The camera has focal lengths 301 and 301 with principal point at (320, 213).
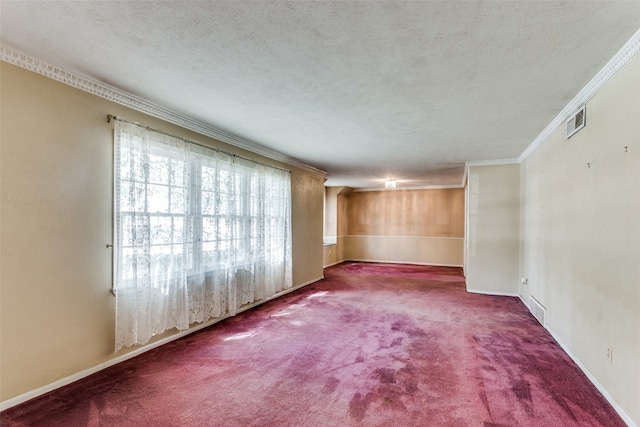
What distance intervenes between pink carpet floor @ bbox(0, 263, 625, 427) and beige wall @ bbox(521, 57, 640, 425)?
0.96 ft

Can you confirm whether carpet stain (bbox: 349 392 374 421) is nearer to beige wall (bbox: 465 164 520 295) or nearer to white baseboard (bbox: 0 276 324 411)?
white baseboard (bbox: 0 276 324 411)

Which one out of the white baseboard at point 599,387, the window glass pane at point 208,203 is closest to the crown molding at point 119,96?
the window glass pane at point 208,203

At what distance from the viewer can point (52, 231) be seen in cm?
223

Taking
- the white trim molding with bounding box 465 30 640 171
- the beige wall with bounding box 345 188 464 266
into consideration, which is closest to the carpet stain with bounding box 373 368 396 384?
the white trim molding with bounding box 465 30 640 171

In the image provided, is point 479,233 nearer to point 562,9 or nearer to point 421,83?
point 421,83

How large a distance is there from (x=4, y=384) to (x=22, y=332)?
323mm

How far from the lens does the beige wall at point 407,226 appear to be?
890 centimetres

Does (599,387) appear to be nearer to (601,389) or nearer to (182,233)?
(601,389)

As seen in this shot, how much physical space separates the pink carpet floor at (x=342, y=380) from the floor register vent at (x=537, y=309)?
0.32 feet

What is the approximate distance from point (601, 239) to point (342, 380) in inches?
89.1

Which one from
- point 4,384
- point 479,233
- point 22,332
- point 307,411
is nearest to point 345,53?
point 307,411

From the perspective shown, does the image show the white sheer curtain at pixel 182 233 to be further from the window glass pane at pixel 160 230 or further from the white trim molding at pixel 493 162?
the white trim molding at pixel 493 162

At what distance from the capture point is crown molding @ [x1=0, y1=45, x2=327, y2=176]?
206cm

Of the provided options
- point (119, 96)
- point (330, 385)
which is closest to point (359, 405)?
point (330, 385)
